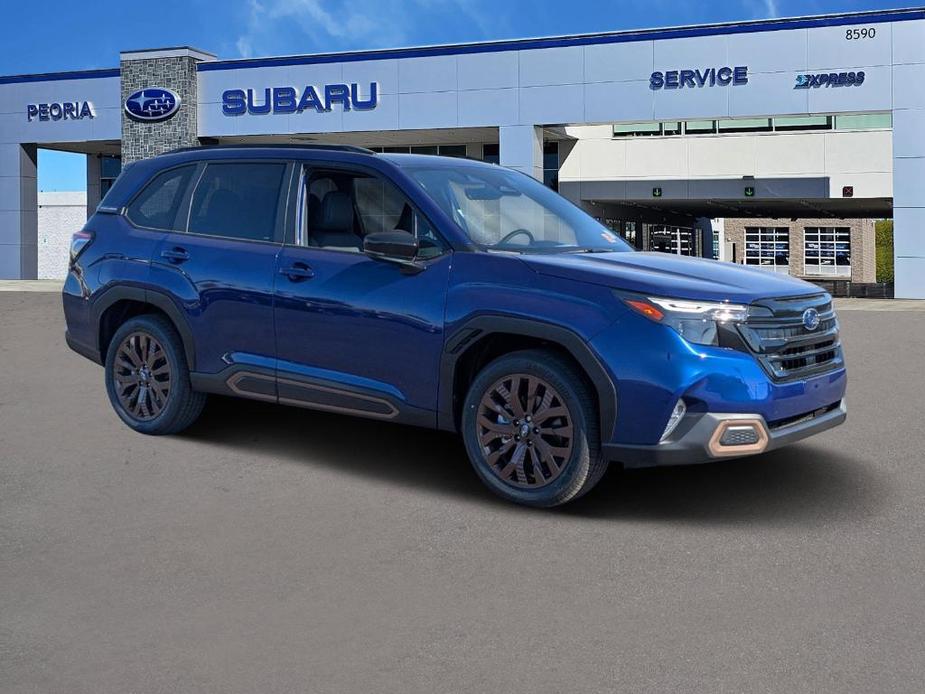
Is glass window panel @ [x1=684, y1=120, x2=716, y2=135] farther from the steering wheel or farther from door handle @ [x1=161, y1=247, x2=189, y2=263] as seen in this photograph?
the steering wheel

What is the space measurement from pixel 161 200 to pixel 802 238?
62.9m

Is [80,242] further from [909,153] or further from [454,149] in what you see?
[454,149]

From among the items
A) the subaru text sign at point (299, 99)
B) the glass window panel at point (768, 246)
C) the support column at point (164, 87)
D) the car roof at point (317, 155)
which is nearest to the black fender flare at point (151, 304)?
the car roof at point (317, 155)

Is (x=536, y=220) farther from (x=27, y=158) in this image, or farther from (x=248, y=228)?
(x=27, y=158)

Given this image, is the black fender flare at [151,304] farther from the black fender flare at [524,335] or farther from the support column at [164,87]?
the support column at [164,87]

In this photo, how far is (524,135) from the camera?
102 feet

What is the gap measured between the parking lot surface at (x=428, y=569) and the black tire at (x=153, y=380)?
0.49 ft

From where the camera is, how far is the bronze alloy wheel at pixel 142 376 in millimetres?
7531

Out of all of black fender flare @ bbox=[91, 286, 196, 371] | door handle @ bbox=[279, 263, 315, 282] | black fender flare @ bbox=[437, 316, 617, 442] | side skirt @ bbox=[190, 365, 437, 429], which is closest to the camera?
black fender flare @ bbox=[437, 316, 617, 442]

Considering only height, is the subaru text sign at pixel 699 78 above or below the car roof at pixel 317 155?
above

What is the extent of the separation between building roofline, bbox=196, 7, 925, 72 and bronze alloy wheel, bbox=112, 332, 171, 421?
80.2ft

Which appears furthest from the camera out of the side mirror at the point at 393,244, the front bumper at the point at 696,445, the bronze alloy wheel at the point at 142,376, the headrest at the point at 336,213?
the bronze alloy wheel at the point at 142,376

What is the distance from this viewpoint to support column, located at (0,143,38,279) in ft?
125

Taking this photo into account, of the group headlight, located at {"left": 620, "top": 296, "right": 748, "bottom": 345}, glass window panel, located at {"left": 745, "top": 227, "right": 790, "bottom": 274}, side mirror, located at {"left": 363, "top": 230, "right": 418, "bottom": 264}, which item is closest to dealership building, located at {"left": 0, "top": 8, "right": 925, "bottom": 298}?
→ glass window panel, located at {"left": 745, "top": 227, "right": 790, "bottom": 274}
